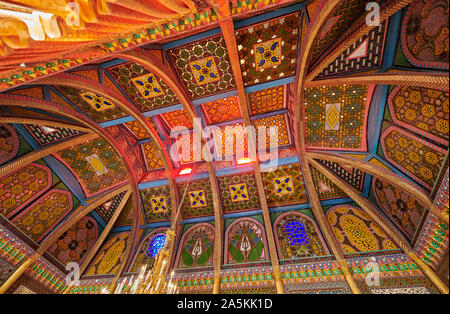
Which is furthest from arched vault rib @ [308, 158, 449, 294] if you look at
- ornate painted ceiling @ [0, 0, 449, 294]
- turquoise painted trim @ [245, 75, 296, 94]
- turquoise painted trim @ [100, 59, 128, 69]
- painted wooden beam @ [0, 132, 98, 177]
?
painted wooden beam @ [0, 132, 98, 177]

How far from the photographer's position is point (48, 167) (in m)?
7.64

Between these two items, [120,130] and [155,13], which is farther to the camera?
[120,130]

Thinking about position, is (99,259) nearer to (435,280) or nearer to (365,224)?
(365,224)

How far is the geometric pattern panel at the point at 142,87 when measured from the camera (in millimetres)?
5957

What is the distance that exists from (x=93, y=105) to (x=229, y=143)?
5.26 m

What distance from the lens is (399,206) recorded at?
19.3 feet

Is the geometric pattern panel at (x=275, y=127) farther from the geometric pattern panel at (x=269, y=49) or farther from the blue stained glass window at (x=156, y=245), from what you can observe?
the blue stained glass window at (x=156, y=245)

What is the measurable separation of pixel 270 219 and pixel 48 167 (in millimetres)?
9389

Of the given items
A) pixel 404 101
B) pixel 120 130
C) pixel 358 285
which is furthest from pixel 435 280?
pixel 120 130

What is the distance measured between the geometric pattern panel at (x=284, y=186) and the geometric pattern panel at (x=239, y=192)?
549mm

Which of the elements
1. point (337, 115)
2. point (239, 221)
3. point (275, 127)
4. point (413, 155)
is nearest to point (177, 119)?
point (275, 127)

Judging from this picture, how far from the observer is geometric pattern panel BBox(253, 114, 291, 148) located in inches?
295

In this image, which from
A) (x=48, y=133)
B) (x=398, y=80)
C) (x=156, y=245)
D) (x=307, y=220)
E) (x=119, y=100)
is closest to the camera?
(x=398, y=80)

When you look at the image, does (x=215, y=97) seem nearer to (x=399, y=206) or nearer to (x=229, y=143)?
(x=229, y=143)
